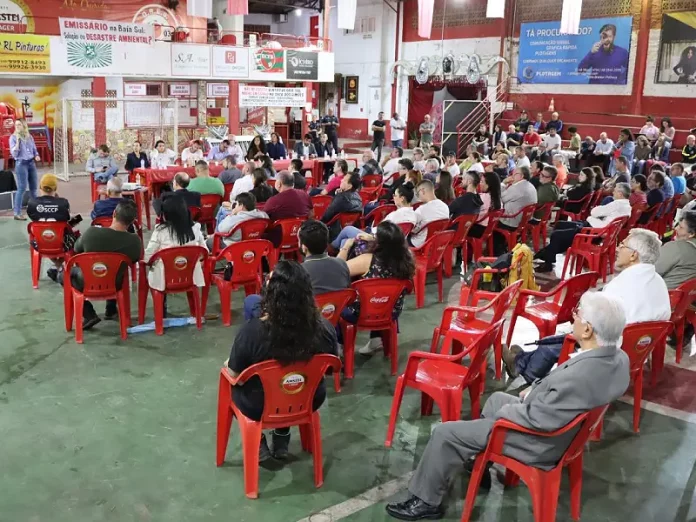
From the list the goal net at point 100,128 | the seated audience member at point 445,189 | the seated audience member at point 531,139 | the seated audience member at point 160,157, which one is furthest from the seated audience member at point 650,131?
the seated audience member at point 160,157

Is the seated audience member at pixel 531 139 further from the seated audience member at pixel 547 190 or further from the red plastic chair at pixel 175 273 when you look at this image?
the red plastic chair at pixel 175 273

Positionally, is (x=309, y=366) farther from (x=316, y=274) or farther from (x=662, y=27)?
(x=662, y=27)

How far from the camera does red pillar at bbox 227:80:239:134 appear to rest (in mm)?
17266

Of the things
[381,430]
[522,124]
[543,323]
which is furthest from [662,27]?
[381,430]

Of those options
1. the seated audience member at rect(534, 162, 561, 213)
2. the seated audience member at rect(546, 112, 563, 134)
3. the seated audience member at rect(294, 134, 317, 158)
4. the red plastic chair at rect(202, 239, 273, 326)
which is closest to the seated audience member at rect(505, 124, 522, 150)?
the seated audience member at rect(546, 112, 563, 134)

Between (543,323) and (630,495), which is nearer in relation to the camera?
(630,495)

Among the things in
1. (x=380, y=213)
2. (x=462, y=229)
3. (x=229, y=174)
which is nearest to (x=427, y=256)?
(x=462, y=229)

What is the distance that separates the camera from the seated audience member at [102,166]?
9.34 meters

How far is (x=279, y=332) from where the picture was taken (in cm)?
297

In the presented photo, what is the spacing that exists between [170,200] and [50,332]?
136 cm

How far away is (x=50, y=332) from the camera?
16.9ft

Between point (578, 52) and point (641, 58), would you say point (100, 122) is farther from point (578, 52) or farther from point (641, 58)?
point (641, 58)

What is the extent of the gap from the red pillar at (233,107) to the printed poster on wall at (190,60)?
70.1 inches

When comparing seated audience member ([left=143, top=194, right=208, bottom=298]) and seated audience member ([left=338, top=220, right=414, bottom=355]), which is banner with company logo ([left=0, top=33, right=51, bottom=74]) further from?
seated audience member ([left=338, top=220, right=414, bottom=355])
